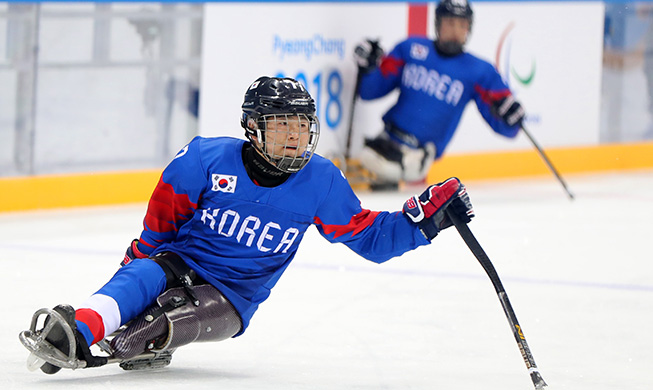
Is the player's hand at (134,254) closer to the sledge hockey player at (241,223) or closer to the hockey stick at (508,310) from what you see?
the sledge hockey player at (241,223)

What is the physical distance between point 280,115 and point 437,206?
1.66 ft

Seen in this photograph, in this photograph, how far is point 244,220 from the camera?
3.39m

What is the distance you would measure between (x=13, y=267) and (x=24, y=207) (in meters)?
1.52

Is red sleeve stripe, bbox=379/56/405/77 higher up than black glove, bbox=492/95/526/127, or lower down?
higher up

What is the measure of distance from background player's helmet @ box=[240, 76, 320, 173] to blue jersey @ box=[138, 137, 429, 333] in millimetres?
91

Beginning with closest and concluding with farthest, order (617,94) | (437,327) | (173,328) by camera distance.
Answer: (173,328) → (437,327) → (617,94)

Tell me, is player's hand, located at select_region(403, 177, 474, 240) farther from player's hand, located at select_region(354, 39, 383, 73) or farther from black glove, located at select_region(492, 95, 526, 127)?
player's hand, located at select_region(354, 39, 383, 73)

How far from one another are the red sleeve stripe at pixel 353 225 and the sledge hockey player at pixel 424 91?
14.6 feet

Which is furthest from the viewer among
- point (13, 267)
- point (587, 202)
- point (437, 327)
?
point (587, 202)

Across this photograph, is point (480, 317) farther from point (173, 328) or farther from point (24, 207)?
point (24, 207)

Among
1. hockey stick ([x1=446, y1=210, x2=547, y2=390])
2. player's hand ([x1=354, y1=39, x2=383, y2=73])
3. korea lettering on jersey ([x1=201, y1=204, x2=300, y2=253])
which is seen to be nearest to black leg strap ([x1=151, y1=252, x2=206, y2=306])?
korea lettering on jersey ([x1=201, y1=204, x2=300, y2=253])

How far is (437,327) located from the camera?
423 cm

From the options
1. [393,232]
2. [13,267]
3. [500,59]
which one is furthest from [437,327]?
[500,59]

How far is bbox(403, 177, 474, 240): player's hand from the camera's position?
131 inches
